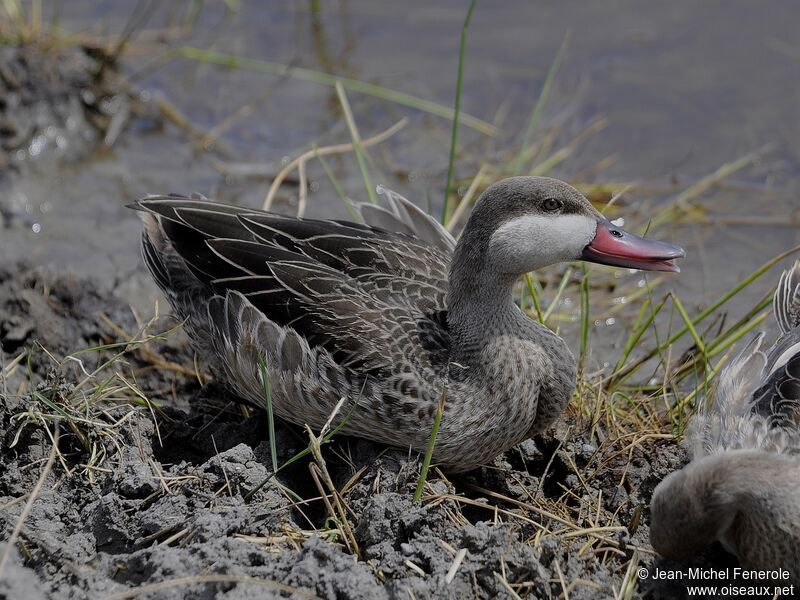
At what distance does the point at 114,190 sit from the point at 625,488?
4169 mm

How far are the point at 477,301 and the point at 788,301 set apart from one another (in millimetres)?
1476

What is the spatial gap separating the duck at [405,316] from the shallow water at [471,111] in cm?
152

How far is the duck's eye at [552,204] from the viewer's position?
413 centimetres

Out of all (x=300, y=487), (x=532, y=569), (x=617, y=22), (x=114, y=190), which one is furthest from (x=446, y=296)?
(x=617, y=22)

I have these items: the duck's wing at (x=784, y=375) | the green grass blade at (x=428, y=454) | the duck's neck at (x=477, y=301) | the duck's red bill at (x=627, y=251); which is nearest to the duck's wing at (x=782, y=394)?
the duck's wing at (x=784, y=375)

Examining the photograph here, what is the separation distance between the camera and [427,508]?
380 centimetres

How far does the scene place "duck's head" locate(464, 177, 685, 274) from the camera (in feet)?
13.6

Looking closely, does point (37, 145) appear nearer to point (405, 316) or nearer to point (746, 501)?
point (405, 316)

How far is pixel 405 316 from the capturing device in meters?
4.41

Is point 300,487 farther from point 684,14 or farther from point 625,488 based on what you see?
point 684,14

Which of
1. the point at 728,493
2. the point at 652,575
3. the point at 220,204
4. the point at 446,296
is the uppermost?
the point at 220,204

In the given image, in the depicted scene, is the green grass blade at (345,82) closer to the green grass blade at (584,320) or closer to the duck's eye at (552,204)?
the green grass blade at (584,320)

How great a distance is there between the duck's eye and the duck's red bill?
0.18 metres

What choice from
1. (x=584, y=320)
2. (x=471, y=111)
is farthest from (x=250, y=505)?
(x=471, y=111)
